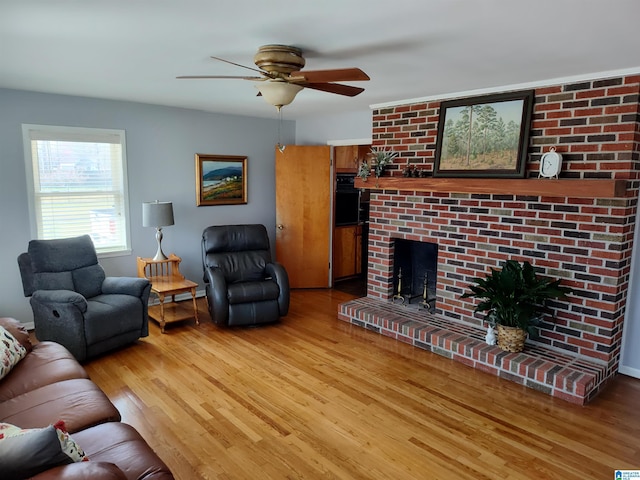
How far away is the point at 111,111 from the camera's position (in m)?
4.54

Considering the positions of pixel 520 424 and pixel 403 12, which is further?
pixel 520 424

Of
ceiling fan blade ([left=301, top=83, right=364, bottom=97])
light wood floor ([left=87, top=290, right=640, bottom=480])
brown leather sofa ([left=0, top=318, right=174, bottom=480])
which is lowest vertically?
light wood floor ([left=87, top=290, right=640, bottom=480])

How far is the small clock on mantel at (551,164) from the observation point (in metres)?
3.38

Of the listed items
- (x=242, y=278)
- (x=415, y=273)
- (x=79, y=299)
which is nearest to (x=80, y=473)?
(x=79, y=299)

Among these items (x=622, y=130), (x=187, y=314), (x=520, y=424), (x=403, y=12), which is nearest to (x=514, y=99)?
(x=622, y=130)

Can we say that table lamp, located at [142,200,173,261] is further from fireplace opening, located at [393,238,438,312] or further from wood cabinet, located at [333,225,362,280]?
fireplace opening, located at [393,238,438,312]

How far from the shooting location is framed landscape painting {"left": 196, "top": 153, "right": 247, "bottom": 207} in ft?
17.4

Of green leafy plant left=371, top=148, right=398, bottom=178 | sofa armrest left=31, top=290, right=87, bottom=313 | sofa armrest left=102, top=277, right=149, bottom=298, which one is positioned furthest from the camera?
green leafy plant left=371, top=148, right=398, bottom=178

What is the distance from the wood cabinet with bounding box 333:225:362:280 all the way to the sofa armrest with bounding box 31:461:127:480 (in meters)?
4.81

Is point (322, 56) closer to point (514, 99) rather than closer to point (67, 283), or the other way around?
point (514, 99)

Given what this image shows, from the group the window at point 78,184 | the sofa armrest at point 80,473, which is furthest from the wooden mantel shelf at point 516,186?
the sofa armrest at point 80,473

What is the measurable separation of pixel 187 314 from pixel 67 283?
1167mm

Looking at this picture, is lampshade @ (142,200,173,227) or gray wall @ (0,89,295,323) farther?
lampshade @ (142,200,173,227)

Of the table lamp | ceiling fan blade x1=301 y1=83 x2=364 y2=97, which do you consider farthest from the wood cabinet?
ceiling fan blade x1=301 y1=83 x2=364 y2=97
